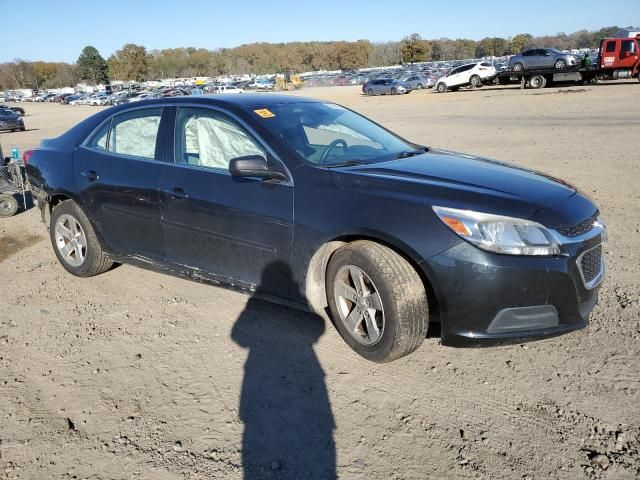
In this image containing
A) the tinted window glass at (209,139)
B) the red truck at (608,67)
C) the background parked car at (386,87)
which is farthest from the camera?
the background parked car at (386,87)

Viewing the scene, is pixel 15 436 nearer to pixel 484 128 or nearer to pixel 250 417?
pixel 250 417

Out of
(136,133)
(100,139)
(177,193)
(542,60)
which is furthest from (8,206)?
(542,60)

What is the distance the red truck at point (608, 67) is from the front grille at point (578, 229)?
31.3 meters

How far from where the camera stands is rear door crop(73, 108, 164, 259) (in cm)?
423

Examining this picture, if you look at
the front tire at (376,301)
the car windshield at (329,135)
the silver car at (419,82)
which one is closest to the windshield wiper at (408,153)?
the car windshield at (329,135)

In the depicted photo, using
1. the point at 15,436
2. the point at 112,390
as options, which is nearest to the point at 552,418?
the point at 112,390

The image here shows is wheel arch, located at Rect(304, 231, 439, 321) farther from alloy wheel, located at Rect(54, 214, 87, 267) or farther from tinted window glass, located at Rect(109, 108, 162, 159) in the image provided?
alloy wheel, located at Rect(54, 214, 87, 267)

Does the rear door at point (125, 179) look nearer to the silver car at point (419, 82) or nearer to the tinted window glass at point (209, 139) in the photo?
the tinted window glass at point (209, 139)

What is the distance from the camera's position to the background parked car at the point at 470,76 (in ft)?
120

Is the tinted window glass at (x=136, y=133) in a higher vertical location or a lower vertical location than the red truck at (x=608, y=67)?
lower

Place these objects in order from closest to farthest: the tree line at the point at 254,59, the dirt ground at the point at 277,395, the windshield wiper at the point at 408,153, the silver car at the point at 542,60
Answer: the dirt ground at the point at 277,395
the windshield wiper at the point at 408,153
the silver car at the point at 542,60
the tree line at the point at 254,59

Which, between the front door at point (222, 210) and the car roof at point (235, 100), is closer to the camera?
the front door at point (222, 210)

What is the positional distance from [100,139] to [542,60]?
32.3m

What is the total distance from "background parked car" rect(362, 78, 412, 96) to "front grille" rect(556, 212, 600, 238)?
40.2 metres
